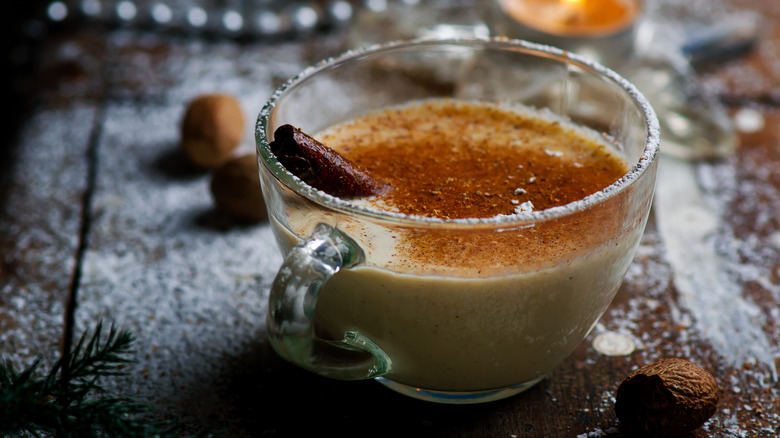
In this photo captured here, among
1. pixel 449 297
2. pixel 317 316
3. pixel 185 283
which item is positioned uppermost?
pixel 449 297

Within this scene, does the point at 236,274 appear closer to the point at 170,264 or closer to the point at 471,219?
the point at 170,264

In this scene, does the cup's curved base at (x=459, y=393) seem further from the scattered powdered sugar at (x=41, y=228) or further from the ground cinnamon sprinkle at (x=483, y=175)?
the scattered powdered sugar at (x=41, y=228)

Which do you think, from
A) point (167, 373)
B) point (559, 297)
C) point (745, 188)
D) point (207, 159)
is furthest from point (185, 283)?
point (745, 188)

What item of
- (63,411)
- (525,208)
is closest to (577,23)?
(525,208)

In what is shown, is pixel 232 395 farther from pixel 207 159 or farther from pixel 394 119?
pixel 207 159

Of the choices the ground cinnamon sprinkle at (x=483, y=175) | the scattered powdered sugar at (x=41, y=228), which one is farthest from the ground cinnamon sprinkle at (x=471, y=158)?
the scattered powdered sugar at (x=41, y=228)


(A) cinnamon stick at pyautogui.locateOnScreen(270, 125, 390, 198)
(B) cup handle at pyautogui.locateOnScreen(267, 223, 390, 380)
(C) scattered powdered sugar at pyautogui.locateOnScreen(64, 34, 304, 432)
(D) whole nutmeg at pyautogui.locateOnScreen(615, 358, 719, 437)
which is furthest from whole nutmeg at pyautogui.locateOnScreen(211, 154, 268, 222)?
(D) whole nutmeg at pyautogui.locateOnScreen(615, 358, 719, 437)
